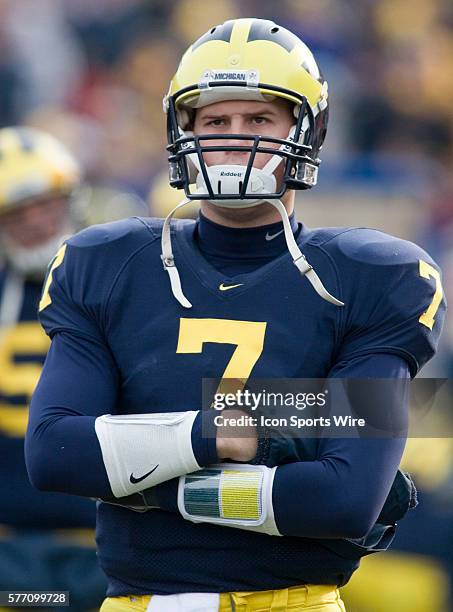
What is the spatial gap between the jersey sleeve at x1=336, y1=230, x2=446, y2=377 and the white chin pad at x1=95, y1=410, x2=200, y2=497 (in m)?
0.41

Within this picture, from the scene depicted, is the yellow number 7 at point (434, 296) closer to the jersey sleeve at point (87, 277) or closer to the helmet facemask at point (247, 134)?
the helmet facemask at point (247, 134)

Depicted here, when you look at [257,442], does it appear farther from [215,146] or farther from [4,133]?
[4,133]

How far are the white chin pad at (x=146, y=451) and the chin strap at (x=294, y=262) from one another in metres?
0.30

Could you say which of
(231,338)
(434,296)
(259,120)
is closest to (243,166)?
(259,120)

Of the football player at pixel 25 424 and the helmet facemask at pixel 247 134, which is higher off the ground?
the helmet facemask at pixel 247 134

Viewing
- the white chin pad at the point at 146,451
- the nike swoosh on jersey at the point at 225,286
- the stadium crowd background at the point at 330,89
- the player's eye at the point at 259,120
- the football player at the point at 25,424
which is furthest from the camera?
the stadium crowd background at the point at 330,89

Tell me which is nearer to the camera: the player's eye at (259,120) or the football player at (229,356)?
the football player at (229,356)

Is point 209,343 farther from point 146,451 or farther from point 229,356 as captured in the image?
point 146,451

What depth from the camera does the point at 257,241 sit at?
305cm

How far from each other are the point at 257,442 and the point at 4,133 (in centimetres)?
405

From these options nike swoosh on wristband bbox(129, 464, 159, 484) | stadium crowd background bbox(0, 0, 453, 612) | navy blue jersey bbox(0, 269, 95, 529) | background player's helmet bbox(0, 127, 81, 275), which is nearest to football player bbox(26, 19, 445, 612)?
nike swoosh on wristband bbox(129, 464, 159, 484)

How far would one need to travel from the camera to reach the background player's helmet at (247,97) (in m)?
2.93

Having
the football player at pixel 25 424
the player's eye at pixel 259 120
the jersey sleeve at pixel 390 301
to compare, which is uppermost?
the player's eye at pixel 259 120

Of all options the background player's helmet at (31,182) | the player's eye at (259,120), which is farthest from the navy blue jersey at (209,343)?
the background player's helmet at (31,182)
